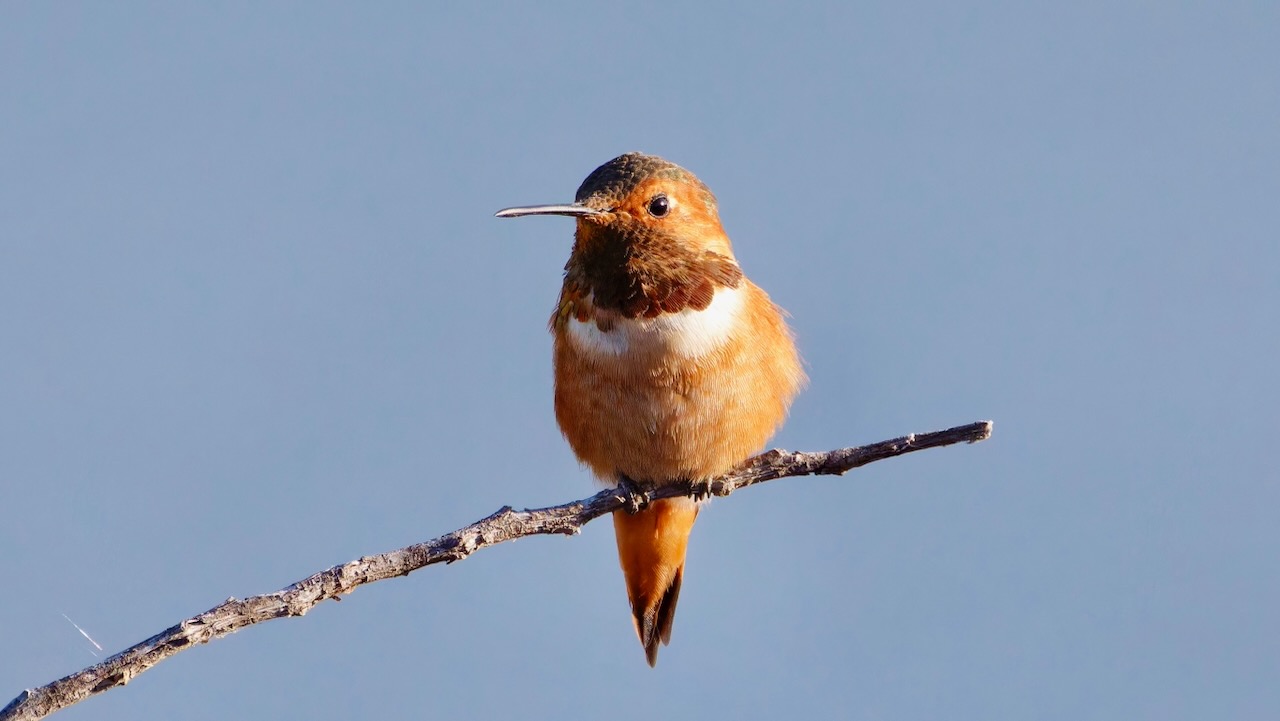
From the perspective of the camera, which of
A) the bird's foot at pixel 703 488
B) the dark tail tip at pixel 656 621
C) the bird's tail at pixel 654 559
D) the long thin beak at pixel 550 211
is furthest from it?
the dark tail tip at pixel 656 621

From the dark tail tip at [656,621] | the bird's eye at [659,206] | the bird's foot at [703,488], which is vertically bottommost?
the dark tail tip at [656,621]

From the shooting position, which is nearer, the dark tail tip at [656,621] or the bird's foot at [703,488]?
the bird's foot at [703,488]

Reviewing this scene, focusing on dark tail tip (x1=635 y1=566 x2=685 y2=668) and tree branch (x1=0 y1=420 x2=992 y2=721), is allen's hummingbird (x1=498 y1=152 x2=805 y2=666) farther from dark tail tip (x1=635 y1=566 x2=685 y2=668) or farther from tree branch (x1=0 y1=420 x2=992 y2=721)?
dark tail tip (x1=635 y1=566 x2=685 y2=668)

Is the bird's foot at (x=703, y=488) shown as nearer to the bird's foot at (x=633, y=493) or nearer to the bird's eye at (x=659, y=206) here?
the bird's foot at (x=633, y=493)

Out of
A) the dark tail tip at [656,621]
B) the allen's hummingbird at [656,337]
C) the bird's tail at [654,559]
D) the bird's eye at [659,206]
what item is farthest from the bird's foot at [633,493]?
the bird's eye at [659,206]

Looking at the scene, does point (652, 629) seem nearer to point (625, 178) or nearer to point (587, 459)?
point (587, 459)

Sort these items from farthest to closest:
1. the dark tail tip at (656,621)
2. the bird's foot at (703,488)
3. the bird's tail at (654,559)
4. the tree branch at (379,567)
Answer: the dark tail tip at (656,621) → the bird's tail at (654,559) → the bird's foot at (703,488) → the tree branch at (379,567)

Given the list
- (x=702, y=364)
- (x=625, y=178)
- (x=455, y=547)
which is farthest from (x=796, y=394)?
(x=455, y=547)
